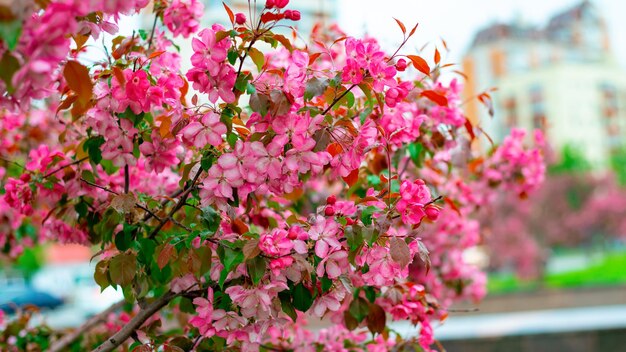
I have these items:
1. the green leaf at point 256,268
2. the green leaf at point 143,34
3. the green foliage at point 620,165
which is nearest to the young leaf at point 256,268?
the green leaf at point 256,268

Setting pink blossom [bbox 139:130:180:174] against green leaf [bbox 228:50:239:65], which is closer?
green leaf [bbox 228:50:239:65]

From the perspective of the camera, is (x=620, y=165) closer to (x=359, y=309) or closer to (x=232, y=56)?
(x=359, y=309)

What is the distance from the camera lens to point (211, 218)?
1.24 meters

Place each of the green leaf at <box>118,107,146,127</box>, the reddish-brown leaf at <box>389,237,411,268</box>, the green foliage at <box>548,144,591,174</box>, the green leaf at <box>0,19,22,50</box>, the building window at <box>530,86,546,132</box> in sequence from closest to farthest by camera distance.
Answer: the green leaf at <box>0,19,22,50</box>, the reddish-brown leaf at <box>389,237,411,268</box>, the green leaf at <box>118,107,146,127</box>, the green foliage at <box>548,144,591,174</box>, the building window at <box>530,86,546,132</box>

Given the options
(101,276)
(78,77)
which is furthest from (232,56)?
(101,276)

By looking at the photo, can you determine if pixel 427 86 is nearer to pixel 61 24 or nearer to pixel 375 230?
pixel 375 230

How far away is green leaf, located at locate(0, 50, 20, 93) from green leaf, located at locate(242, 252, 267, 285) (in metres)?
0.46

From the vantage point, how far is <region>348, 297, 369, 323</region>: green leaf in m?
1.40

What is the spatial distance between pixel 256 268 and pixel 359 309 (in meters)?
0.39

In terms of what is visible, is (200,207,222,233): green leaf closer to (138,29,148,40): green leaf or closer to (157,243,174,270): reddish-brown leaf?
(157,243,174,270): reddish-brown leaf

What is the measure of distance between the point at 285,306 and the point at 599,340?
2.58m

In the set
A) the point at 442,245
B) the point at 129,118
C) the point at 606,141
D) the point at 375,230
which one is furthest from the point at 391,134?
the point at 606,141

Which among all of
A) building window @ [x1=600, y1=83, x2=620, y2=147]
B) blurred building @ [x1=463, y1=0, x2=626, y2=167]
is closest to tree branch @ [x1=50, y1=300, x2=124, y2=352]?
blurred building @ [x1=463, y1=0, x2=626, y2=167]

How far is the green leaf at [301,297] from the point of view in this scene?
1147mm
